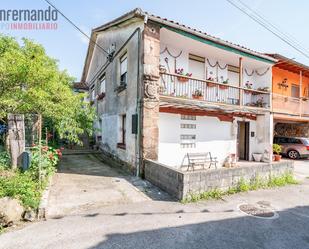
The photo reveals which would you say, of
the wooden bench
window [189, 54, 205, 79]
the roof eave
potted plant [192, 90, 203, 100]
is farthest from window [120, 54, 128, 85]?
the wooden bench

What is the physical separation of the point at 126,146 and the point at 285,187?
650cm

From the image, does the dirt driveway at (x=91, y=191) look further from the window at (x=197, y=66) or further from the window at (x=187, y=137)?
the window at (x=197, y=66)

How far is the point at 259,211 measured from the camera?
5445 millimetres

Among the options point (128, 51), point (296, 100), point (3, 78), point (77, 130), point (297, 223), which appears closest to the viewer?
point (297, 223)

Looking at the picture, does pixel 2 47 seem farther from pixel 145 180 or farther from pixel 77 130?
pixel 145 180

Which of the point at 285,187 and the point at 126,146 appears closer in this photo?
the point at 285,187

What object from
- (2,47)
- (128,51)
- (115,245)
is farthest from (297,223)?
(2,47)

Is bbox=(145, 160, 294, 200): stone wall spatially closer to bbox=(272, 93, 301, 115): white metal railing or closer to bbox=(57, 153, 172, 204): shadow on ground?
bbox=(57, 153, 172, 204): shadow on ground

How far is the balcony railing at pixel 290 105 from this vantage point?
12587 millimetres

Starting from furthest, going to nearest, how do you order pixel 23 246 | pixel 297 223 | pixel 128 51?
1. pixel 128 51
2. pixel 297 223
3. pixel 23 246

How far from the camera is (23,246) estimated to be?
140 inches

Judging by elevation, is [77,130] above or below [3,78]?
below

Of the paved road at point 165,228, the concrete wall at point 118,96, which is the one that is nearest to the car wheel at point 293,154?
the paved road at point 165,228

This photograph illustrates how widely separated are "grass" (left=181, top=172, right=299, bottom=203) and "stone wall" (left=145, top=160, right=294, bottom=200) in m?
0.11
